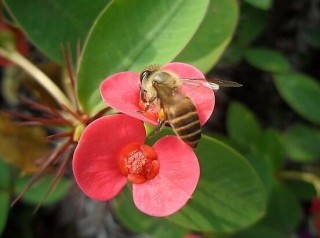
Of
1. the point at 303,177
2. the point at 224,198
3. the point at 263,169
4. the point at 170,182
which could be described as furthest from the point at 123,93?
the point at 303,177

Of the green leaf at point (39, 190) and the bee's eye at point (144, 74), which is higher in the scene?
the bee's eye at point (144, 74)

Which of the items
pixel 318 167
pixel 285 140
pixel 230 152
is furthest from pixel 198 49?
pixel 318 167

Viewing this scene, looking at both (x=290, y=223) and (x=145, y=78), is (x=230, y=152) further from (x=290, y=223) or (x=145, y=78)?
(x=290, y=223)

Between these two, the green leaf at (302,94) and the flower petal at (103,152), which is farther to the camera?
the green leaf at (302,94)

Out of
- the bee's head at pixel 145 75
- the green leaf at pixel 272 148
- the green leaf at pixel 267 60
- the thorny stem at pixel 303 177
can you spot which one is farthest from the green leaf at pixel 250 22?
the bee's head at pixel 145 75

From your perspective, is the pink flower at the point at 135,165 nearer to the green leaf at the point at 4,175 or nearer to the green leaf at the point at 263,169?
the green leaf at the point at 263,169
